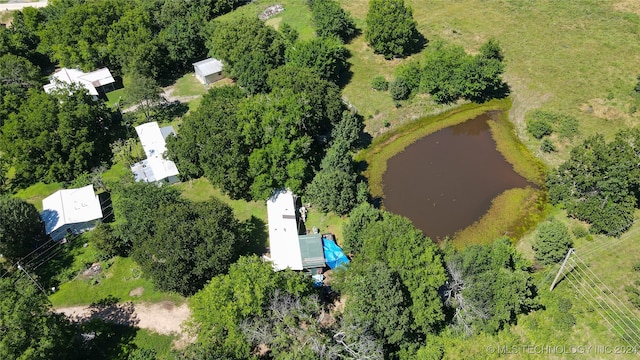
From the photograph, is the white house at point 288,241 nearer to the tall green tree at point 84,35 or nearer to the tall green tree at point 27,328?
the tall green tree at point 27,328

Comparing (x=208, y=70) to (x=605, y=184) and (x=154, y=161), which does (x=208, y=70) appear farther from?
(x=605, y=184)

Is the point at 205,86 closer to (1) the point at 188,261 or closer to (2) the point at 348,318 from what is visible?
(1) the point at 188,261

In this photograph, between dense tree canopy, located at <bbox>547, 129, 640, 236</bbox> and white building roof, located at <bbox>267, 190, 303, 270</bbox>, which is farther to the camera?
dense tree canopy, located at <bbox>547, 129, 640, 236</bbox>

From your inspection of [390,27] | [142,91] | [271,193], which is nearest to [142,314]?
[271,193]

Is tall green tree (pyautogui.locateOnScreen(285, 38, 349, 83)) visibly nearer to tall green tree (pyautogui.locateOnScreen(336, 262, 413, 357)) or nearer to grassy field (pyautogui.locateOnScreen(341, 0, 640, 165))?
grassy field (pyautogui.locateOnScreen(341, 0, 640, 165))

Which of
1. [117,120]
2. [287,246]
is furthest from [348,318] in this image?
[117,120]

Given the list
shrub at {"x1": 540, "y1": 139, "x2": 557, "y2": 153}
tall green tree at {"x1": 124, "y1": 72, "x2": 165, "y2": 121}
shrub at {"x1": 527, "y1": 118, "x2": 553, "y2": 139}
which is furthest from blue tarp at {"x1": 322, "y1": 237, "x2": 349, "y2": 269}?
tall green tree at {"x1": 124, "y1": 72, "x2": 165, "y2": 121}

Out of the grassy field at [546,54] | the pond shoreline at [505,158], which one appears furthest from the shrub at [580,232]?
the grassy field at [546,54]
